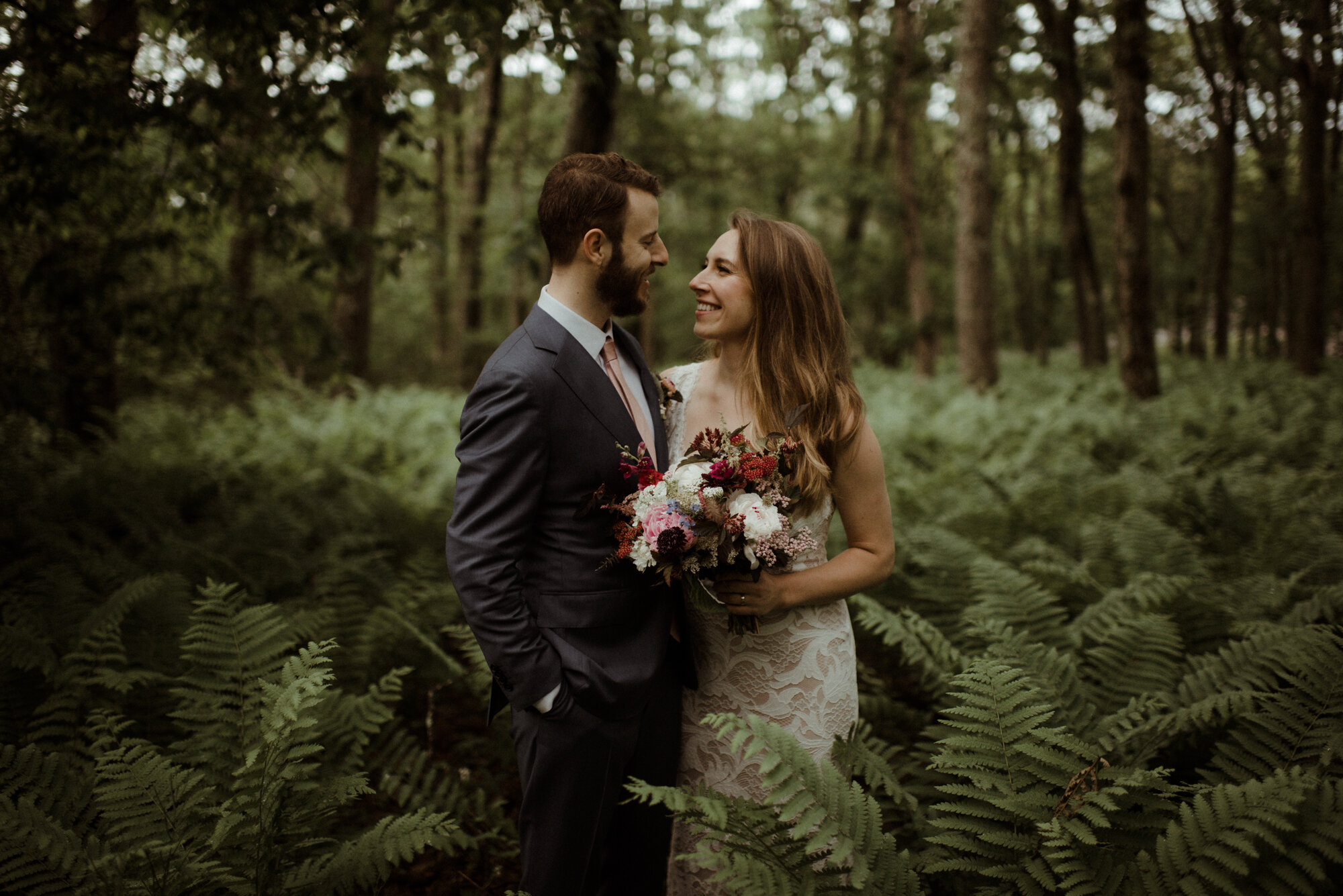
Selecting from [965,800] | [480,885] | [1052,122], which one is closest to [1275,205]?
[1052,122]

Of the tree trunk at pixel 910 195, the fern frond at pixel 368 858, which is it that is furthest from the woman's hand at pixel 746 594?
the tree trunk at pixel 910 195

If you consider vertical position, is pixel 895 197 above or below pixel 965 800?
above

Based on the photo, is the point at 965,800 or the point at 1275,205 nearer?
the point at 965,800

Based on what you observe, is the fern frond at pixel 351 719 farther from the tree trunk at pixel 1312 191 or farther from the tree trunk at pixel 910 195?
the tree trunk at pixel 1312 191

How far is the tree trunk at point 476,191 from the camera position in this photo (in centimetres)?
1628

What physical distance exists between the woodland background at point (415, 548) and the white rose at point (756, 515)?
595 mm

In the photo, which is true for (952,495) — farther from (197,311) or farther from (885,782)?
(197,311)

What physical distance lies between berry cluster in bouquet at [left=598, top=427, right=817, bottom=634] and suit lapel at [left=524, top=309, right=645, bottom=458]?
0.10m

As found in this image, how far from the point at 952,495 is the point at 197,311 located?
6329 millimetres

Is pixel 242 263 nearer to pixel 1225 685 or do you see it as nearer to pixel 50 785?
pixel 50 785

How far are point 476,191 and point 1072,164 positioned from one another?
1287 centimetres

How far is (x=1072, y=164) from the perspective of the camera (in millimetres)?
14484

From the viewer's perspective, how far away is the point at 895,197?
1842cm

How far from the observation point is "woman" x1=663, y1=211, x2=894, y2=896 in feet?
8.35
